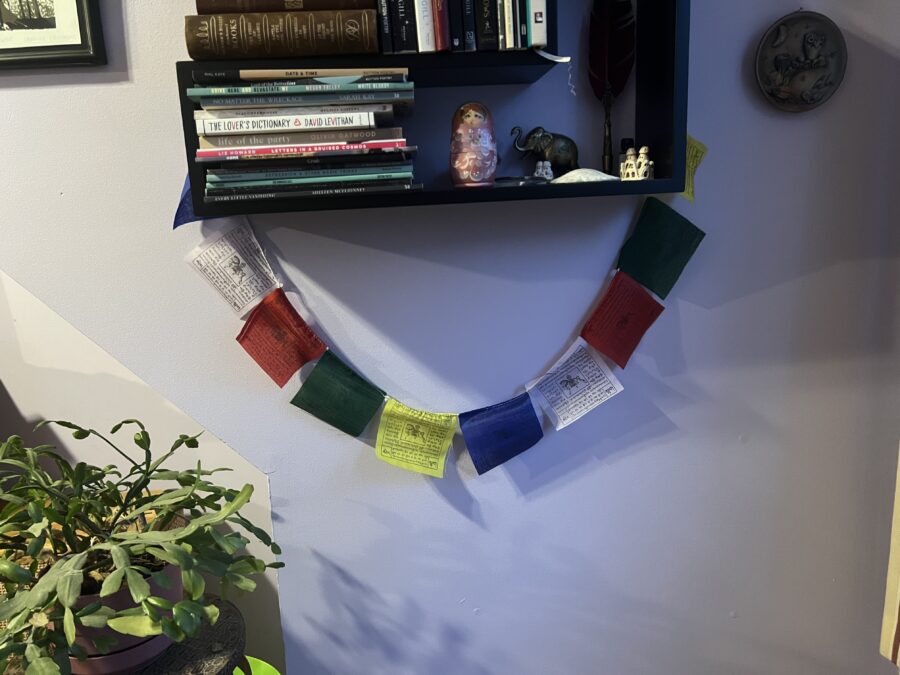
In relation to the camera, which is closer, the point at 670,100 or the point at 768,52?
the point at 670,100

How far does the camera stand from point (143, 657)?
2.65 feet

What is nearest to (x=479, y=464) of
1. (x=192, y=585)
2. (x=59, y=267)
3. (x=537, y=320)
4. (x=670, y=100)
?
(x=537, y=320)

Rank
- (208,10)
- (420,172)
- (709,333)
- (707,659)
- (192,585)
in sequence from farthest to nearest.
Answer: (707,659) → (709,333) → (420,172) → (208,10) → (192,585)

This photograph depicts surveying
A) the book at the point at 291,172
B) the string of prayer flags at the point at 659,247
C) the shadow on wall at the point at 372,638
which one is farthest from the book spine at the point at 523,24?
the shadow on wall at the point at 372,638

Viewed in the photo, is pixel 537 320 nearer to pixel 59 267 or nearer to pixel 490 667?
pixel 490 667

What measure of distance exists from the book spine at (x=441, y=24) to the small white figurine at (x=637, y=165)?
32cm

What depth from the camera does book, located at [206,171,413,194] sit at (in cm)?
89

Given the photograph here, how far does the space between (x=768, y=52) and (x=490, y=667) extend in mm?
1177

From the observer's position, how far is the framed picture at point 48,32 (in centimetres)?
97

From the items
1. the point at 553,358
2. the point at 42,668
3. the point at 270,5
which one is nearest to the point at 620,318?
the point at 553,358

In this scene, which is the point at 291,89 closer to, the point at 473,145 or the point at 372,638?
the point at 473,145

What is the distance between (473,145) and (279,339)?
0.44 metres

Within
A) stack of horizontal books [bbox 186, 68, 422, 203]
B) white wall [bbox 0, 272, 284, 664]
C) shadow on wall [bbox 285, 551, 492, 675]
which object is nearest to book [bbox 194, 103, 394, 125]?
stack of horizontal books [bbox 186, 68, 422, 203]

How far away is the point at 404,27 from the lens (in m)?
0.87
